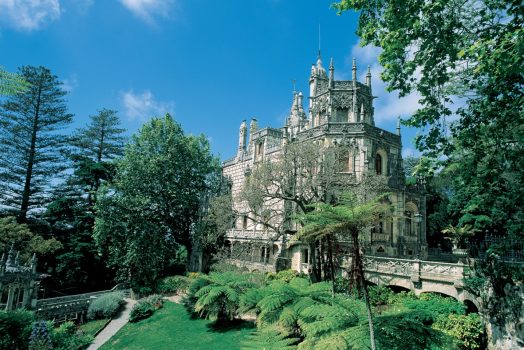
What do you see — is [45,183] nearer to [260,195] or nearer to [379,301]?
[260,195]

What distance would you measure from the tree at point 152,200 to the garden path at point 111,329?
425 cm

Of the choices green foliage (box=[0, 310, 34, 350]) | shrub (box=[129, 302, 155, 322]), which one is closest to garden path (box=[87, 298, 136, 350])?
shrub (box=[129, 302, 155, 322])

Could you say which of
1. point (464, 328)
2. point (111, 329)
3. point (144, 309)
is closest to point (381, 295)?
point (464, 328)

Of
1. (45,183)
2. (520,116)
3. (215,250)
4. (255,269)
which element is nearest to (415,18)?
(520,116)

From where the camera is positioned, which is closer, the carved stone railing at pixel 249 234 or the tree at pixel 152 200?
the tree at pixel 152 200

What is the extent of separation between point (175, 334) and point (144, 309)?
14.9 ft

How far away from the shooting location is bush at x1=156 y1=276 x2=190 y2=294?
83.1ft

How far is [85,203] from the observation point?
101 ft

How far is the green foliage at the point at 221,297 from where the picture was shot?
53.4ft

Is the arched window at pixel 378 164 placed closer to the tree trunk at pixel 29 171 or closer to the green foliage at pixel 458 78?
the green foliage at pixel 458 78

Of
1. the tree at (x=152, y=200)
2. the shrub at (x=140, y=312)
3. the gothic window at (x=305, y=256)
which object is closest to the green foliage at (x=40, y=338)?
the shrub at (x=140, y=312)

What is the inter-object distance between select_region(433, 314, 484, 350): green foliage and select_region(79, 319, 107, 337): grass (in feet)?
60.2

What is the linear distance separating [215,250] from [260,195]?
41.4ft

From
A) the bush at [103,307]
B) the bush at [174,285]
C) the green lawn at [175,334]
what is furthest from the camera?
the bush at [174,285]
